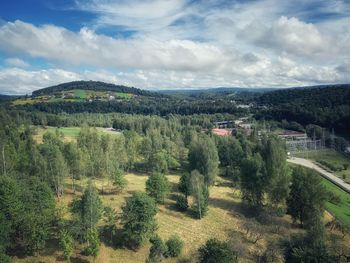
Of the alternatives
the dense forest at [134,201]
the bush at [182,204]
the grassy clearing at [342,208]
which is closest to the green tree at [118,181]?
the dense forest at [134,201]

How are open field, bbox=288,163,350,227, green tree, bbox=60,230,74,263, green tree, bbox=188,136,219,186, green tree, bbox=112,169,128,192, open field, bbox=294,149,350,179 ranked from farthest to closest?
open field, bbox=294,149,350,179 → green tree, bbox=188,136,219,186 → green tree, bbox=112,169,128,192 → open field, bbox=288,163,350,227 → green tree, bbox=60,230,74,263

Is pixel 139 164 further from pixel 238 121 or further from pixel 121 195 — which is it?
pixel 238 121

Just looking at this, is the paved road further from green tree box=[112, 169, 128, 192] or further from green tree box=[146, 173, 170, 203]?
green tree box=[112, 169, 128, 192]

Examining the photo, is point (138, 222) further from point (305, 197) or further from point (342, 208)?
point (342, 208)

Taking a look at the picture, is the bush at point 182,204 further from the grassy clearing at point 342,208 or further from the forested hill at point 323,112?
the forested hill at point 323,112

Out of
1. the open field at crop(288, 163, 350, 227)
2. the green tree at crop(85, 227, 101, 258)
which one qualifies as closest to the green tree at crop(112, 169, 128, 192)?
the green tree at crop(85, 227, 101, 258)

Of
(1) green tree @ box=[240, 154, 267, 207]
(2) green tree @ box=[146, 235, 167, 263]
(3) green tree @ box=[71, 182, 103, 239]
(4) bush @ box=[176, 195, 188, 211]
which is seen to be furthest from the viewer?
Answer: (1) green tree @ box=[240, 154, 267, 207]

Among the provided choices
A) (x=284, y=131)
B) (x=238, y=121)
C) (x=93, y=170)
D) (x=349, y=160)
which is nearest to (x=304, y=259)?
(x=93, y=170)

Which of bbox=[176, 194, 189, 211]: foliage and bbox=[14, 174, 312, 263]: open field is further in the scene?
bbox=[176, 194, 189, 211]: foliage
